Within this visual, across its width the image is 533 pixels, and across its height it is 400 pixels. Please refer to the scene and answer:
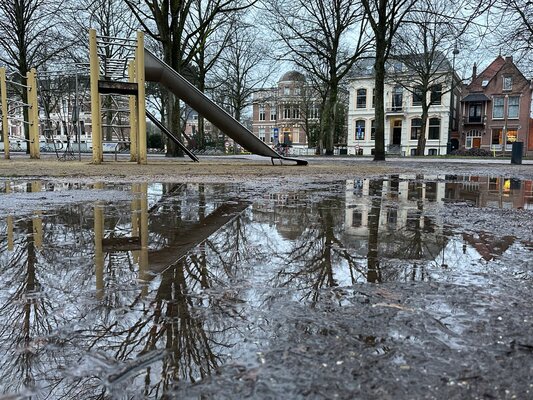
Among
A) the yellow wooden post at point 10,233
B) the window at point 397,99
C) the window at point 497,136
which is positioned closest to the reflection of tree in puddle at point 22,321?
the yellow wooden post at point 10,233

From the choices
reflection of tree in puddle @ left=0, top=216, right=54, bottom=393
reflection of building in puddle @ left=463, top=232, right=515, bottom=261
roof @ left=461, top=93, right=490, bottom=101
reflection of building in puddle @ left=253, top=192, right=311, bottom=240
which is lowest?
reflection of tree in puddle @ left=0, top=216, right=54, bottom=393

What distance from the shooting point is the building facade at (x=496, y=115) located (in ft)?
168

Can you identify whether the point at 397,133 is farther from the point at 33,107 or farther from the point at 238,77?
the point at 33,107

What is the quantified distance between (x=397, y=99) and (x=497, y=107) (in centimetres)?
1147

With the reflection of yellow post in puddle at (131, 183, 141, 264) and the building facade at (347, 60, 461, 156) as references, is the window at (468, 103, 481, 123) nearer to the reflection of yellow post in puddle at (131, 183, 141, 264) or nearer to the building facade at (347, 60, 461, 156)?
the building facade at (347, 60, 461, 156)

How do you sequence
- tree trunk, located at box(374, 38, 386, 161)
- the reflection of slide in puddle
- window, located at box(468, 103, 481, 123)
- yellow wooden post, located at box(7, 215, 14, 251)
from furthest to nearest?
window, located at box(468, 103, 481, 123)
tree trunk, located at box(374, 38, 386, 161)
yellow wooden post, located at box(7, 215, 14, 251)
the reflection of slide in puddle

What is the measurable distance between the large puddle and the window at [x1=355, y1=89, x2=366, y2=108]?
5373cm

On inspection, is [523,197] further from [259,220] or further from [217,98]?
[217,98]

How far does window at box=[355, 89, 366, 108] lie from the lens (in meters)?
57.2

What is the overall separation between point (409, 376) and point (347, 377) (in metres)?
0.22

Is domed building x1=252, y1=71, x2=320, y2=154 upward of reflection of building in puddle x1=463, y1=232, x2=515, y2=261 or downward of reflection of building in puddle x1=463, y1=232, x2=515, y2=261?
upward

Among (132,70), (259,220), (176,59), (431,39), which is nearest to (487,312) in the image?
(259,220)

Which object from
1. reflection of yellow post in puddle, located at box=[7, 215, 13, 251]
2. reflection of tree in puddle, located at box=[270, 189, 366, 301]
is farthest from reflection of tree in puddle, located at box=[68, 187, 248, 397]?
reflection of yellow post in puddle, located at box=[7, 215, 13, 251]

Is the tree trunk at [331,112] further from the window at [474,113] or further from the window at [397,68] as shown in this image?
the window at [474,113]
